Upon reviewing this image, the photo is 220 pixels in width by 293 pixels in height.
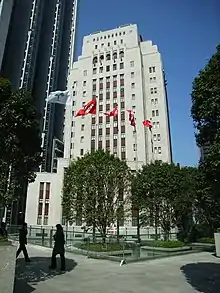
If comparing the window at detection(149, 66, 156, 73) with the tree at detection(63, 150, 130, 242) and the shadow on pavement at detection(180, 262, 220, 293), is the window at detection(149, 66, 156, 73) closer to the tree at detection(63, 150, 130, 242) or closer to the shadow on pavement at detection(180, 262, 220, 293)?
the tree at detection(63, 150, 130, 242)

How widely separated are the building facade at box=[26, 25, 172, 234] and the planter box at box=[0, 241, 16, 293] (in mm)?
46093

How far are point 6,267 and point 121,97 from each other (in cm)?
6290

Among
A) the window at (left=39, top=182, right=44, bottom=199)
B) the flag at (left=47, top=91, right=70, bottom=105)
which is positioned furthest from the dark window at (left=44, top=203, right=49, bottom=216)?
the flag at (left=47, top=91, right=70, bottom=105)

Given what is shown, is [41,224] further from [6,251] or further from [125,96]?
[6,251]

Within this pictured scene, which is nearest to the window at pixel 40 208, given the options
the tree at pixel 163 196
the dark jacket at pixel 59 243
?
the tree at pixel 163 196

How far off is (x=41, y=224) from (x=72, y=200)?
3302 cm

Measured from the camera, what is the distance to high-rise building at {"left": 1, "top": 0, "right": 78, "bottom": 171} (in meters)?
73.4

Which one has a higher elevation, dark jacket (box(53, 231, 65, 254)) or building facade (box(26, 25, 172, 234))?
building facade (box(26, 25, 172, 234))

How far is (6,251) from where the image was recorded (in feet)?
21.0

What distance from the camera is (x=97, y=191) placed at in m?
22.7

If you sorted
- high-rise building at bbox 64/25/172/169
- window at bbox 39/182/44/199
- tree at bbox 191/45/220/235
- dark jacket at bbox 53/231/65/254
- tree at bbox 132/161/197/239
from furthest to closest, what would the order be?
high-rise building at bbox 64/25/172/169, window at bbox 39/182/44/199, tree at bbox 132/161/197/239, dark jacket at bbox 53/231/65/254, tree at bbox 191/45/220/235

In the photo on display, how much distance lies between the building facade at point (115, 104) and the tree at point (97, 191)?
28.1m

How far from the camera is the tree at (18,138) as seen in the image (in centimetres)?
837

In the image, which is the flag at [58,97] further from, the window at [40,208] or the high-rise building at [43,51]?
the high-rise building at [43,51]
